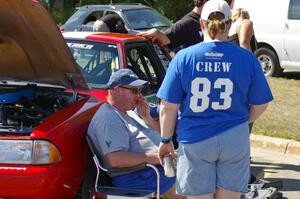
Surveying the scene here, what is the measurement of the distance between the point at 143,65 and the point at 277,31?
7.09 meters

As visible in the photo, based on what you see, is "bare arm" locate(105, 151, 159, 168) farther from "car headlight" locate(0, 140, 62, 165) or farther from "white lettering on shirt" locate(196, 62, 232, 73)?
"white lettering on shirt" locate(196, 62, 232, 73)

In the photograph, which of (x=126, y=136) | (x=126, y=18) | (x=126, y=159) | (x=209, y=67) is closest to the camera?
(x=209, y=67)

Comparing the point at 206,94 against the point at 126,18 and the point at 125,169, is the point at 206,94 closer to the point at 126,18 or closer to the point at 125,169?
the point at 125,169

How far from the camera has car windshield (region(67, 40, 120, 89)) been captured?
5778 millimetres

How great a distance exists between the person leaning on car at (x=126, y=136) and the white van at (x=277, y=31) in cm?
857

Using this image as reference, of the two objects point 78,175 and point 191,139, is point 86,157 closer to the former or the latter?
point 78,175

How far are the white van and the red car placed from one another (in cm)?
764

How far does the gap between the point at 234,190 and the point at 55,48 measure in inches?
73.8

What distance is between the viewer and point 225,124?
3441 mm

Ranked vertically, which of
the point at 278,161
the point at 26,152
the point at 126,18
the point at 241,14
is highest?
the point at 241,14

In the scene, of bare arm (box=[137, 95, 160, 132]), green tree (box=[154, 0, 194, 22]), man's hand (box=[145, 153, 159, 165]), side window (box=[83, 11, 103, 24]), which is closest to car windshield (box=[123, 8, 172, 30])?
side window (box=[83, 11, 103, 24])

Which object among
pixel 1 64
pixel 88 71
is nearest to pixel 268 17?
pixel 88 71

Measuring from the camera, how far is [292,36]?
12430 millimetres

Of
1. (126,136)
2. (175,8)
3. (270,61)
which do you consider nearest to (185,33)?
(126,136)
